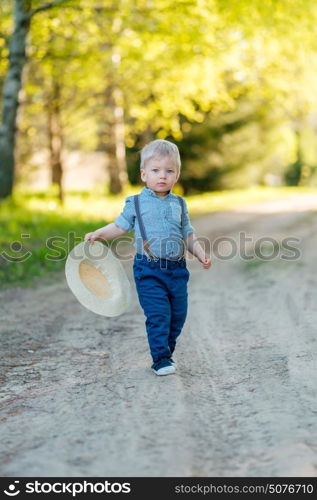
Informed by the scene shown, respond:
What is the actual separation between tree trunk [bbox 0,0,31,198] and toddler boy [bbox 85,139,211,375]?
365 inches

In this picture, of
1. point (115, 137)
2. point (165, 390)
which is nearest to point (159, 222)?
point (165, 390)

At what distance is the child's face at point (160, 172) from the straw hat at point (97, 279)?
610 millimetres

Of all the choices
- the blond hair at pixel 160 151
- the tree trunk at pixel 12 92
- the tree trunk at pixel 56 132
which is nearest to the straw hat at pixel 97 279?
the blond hair at pixel 160 151

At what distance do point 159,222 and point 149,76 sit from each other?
48.8ft

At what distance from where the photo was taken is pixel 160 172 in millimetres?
4715

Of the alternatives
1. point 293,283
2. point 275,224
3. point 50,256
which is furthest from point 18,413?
point 275,224

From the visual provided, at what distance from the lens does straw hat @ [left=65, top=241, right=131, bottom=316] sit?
16.3 ft

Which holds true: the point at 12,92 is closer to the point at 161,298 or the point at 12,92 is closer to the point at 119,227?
the point at 119,227

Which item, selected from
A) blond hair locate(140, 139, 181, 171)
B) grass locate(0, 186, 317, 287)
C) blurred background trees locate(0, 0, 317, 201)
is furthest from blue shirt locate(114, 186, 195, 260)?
grass locate(0, 186, 317, 287)

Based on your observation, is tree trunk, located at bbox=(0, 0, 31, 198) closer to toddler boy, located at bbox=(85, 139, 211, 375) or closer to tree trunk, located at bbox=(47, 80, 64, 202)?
tree trunk, located at bbox=(47, 80, 64, 202)

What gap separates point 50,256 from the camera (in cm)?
1012

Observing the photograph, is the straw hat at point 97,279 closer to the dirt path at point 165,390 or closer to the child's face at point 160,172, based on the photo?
the dirt path at point 165,390

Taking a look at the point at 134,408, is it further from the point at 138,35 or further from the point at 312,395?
the point at 138,35
